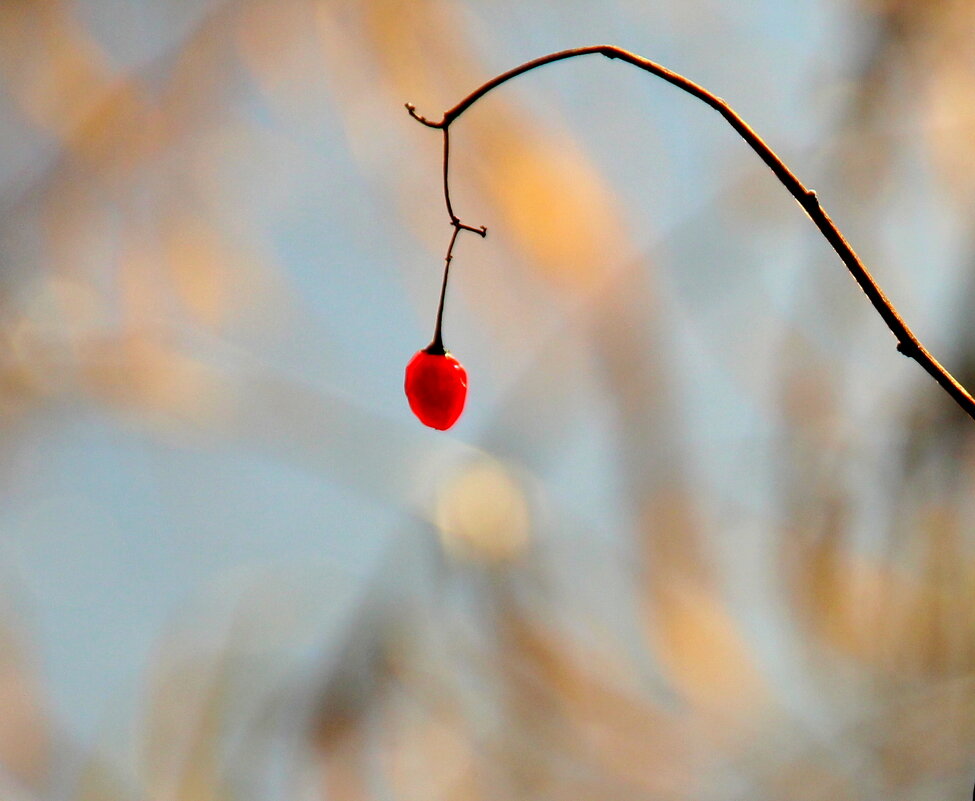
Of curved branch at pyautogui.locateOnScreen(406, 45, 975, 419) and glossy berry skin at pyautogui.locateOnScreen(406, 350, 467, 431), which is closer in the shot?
curved branch at pyautogui.locateOnScreen(406, 45, 975, 419)

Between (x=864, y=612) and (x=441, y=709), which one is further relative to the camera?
(x=441, y=709)

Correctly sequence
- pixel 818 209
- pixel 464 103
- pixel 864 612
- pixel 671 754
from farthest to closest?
pixel 671 754
pixel 864 612
pixel 464 103
pixel 818 209

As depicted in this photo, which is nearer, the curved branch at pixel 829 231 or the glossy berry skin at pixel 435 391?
the curved branch at pixel 829 231

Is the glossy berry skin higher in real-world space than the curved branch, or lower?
higher

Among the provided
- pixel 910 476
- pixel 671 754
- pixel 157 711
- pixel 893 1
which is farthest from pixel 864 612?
pixel 157 711

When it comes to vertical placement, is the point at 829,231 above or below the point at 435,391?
below

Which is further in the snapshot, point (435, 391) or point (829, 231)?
point (435, 391)

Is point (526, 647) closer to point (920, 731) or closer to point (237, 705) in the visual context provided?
point (237, 705)

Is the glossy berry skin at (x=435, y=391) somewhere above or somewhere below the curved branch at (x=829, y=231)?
above
